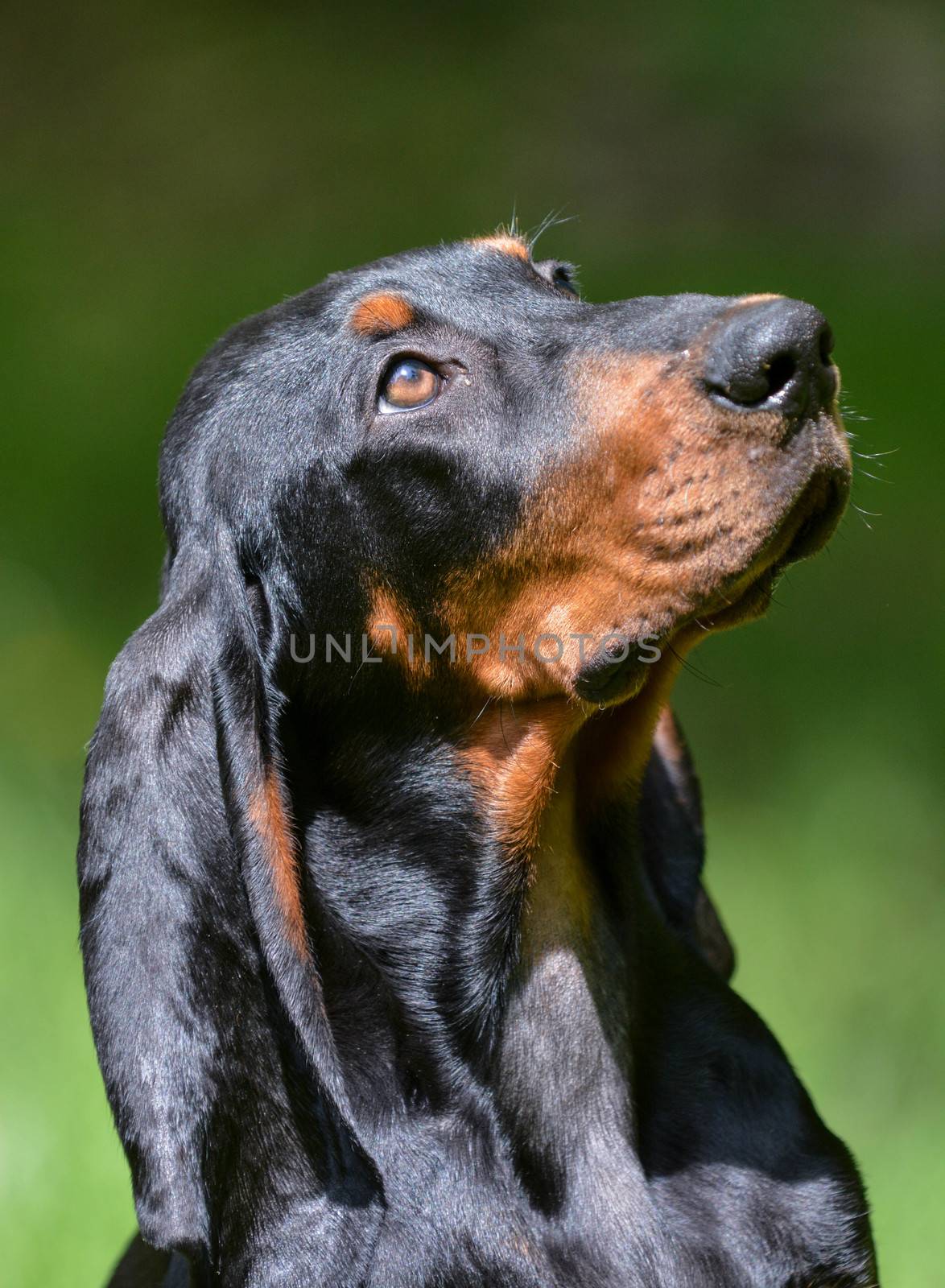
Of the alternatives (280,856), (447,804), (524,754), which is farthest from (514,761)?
(280,856)

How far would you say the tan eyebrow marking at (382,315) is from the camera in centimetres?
367

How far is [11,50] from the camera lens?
500 inches

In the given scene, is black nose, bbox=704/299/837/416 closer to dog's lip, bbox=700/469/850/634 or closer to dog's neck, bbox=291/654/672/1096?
dog's lip, bbox=700/469/850/634

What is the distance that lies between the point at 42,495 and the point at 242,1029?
6.54 meters

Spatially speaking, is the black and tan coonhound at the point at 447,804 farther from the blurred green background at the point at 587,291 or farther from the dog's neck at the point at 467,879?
the blurred green background at the point at 587,291

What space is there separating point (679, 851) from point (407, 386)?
1482 mm

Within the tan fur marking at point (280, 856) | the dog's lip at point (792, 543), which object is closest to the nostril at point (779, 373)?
the dog's lip at point (792, 543)

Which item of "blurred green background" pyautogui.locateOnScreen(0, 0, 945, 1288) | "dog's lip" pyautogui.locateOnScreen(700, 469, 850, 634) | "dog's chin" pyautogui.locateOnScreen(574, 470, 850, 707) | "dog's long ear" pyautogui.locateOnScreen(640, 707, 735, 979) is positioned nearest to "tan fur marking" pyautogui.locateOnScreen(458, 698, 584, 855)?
"dog's chin" pyautogui.locateOnScreen(574, 470, 850, 707)

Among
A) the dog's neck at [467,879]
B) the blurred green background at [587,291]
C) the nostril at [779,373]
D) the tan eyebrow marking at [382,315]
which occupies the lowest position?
the blurred green background at [587,291]

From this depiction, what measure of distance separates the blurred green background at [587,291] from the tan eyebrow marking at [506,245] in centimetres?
328

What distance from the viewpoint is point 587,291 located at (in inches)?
418

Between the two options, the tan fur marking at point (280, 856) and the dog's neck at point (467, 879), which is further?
the dog's neck at point (467, 879)

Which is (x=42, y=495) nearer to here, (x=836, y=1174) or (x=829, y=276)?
(x=829, y=276)

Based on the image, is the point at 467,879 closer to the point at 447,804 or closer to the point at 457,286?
the point at 447,804
